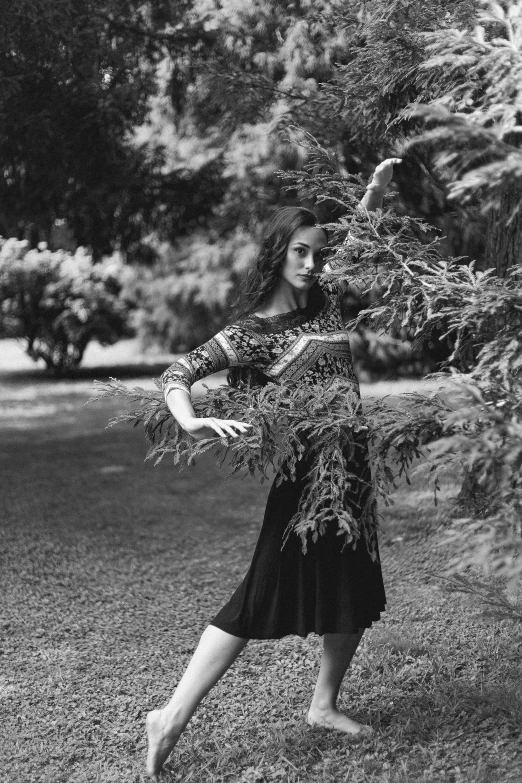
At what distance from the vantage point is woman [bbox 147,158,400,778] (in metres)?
2.82

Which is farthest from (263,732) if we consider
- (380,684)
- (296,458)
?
(296,458)

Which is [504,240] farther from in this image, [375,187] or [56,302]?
[56,302]

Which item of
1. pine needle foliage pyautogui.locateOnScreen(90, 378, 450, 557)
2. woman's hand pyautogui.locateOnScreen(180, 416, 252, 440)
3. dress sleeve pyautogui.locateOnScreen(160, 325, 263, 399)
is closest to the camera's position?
woman's hand pyautogui.locateOnScreen(180, 416, 252, 440)

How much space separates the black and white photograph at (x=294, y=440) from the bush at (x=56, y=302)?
7.15 metres

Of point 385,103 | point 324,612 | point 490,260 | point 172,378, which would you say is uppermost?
point 385,103

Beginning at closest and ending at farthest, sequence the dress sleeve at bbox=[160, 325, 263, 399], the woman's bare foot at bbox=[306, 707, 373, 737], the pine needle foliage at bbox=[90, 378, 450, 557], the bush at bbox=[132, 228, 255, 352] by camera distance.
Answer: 1. the pine needle foliage at bbox=[90, 378, 450, 557]
2. the dress sleeve at bbox=[160, 325, 263, 399]
3. the woman's bare foot at bbox=[306, 707, 373, 737]
4. the bush at bbox=[132, 228, 255, 352]

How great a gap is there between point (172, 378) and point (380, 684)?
170 centimetres

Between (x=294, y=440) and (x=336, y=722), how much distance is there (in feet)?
3.65

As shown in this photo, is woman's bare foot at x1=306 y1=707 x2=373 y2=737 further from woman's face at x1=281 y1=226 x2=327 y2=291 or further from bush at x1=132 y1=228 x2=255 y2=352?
bush at x1=132 y1=228 x2=255 y2=352

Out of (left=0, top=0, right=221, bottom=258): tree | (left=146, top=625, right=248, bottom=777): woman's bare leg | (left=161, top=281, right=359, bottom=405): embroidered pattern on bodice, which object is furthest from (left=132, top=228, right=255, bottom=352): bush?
(left=146, top=625, right=248, bottom=777): woman's bare leg

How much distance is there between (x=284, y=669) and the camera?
382 cm

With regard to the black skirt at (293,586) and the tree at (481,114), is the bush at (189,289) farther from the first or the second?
the tree at (481,114)


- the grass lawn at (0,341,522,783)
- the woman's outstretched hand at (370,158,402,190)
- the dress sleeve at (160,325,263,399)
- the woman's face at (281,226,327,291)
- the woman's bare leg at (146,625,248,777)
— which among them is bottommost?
the grass lawn at (0,341,522,783)

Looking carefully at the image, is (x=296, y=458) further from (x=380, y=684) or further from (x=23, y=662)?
(x=23, y=662)
